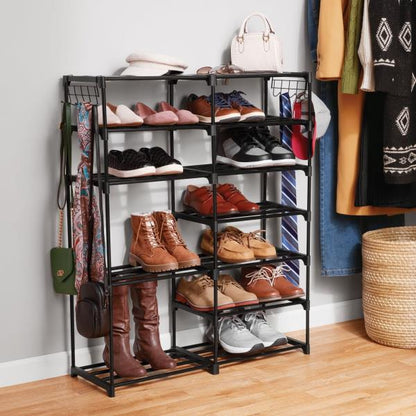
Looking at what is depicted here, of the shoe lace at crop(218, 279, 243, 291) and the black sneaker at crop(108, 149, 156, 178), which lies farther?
the shoe lace at crop(218, 279, 243, 291)

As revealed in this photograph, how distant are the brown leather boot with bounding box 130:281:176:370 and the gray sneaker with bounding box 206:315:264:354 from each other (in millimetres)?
261

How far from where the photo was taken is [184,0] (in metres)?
3.23

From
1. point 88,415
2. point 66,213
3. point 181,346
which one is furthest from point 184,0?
point 88,415

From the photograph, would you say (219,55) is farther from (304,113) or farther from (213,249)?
(213,249)

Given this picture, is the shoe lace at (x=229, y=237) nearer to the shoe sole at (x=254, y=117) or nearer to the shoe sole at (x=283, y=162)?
the shoe sole at (x=283, y=162)

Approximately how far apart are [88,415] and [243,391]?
55cm

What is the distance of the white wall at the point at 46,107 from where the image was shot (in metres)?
2.94

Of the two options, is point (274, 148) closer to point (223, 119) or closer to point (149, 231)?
point (223, 119)

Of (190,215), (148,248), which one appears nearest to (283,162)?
(190,215)

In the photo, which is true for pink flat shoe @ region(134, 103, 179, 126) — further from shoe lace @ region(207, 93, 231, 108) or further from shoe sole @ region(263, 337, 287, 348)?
shoe sole @ region(263, 337, 287, 348)

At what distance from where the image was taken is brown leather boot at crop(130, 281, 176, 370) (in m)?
3.07

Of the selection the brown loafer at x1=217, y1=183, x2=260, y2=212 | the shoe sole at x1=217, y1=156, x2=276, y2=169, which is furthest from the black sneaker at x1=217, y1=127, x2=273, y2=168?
the brown loafer at x1=217, y1=183, x2=260, y2=212

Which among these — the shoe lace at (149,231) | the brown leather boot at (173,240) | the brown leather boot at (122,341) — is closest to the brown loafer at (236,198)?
the brown leather boot at (173,240)

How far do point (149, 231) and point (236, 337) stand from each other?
0.54 metres
